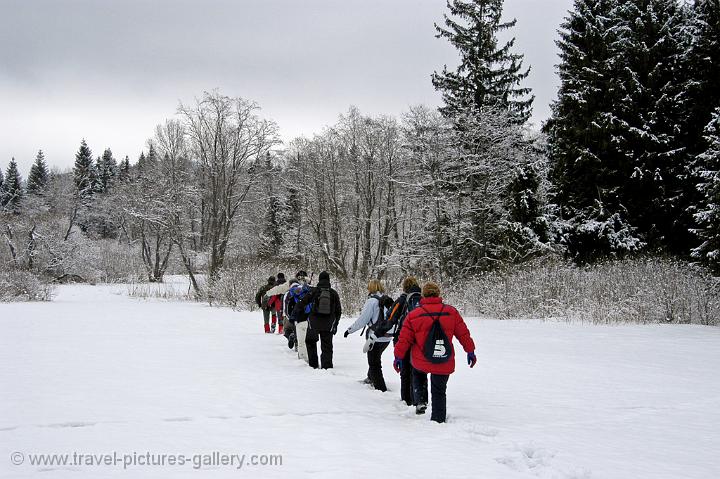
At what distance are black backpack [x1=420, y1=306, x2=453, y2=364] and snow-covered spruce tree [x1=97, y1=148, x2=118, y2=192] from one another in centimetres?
8143

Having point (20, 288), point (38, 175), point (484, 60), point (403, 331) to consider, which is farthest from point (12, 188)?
point (403, 331)

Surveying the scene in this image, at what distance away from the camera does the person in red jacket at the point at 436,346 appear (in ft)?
22.0

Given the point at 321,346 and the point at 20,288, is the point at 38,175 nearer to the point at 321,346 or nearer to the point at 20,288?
the point at 20,288

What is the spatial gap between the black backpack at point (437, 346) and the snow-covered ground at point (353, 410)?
2.84 feet

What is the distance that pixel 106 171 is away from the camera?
83.2 m

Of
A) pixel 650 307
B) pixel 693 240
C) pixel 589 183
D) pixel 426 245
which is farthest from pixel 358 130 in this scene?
pixel 650 307

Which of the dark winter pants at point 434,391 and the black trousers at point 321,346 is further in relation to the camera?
the black trousers at point 321,346

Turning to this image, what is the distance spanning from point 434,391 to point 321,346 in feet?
13.7

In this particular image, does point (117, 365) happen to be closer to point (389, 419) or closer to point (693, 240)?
point (389, 419)

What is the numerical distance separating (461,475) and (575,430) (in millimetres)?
2612

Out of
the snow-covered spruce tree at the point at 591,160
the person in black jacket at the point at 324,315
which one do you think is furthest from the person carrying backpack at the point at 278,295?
the snow-covered spruce tree at the point at 591,160

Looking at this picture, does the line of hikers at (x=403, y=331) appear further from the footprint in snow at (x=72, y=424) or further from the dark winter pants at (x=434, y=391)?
the footprint in snow at (x=72, y=424)

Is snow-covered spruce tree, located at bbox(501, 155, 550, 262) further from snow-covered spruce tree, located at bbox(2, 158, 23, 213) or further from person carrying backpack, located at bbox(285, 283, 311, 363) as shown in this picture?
snow-covered spruce tree, located at bbox(2, 158, 23, 213)

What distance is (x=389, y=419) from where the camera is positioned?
23.3 ft
